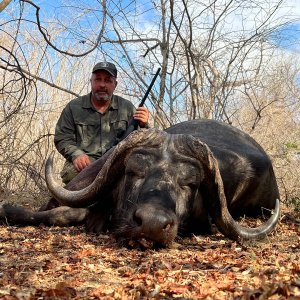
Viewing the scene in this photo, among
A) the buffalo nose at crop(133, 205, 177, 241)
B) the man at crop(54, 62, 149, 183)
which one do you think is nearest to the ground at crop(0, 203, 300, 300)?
the buffalo nose at crop(133, 205, 177, 241)

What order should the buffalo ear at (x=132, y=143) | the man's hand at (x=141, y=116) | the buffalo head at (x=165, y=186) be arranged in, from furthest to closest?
the man's hand at (x=141, y=116), the buffalo ear at (x=132, y=143), the buffalo head at (x=165, y=186)

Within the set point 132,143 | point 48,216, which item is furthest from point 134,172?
point 48,216

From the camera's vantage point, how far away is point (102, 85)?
691 centimetres

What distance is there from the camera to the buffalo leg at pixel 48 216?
197 inches

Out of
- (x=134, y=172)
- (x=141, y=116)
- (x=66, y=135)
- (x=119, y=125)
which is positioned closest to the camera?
(x=134, y=172)

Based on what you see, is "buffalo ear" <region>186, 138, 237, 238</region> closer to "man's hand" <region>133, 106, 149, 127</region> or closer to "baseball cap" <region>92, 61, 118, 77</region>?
"man's hand" <region>133, 106, 149, 127</region>

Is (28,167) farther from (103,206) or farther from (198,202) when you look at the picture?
(198,202)

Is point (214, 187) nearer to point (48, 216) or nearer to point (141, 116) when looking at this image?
point (48, 216)

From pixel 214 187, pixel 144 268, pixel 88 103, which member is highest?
pixel 88 103

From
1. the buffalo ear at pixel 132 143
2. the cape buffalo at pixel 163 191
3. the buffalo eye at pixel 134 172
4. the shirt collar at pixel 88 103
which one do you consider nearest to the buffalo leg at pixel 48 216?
the cape buffalo at pixel 163 191

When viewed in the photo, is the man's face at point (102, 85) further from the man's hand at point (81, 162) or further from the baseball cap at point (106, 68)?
the man's hand at point (81, 162)

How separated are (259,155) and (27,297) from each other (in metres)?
3.52

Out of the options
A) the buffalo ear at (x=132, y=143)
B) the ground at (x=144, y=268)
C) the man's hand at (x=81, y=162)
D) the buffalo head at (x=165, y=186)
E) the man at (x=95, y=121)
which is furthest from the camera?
the man at (x=95, y=121)

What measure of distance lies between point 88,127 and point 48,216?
2106 millimetres
